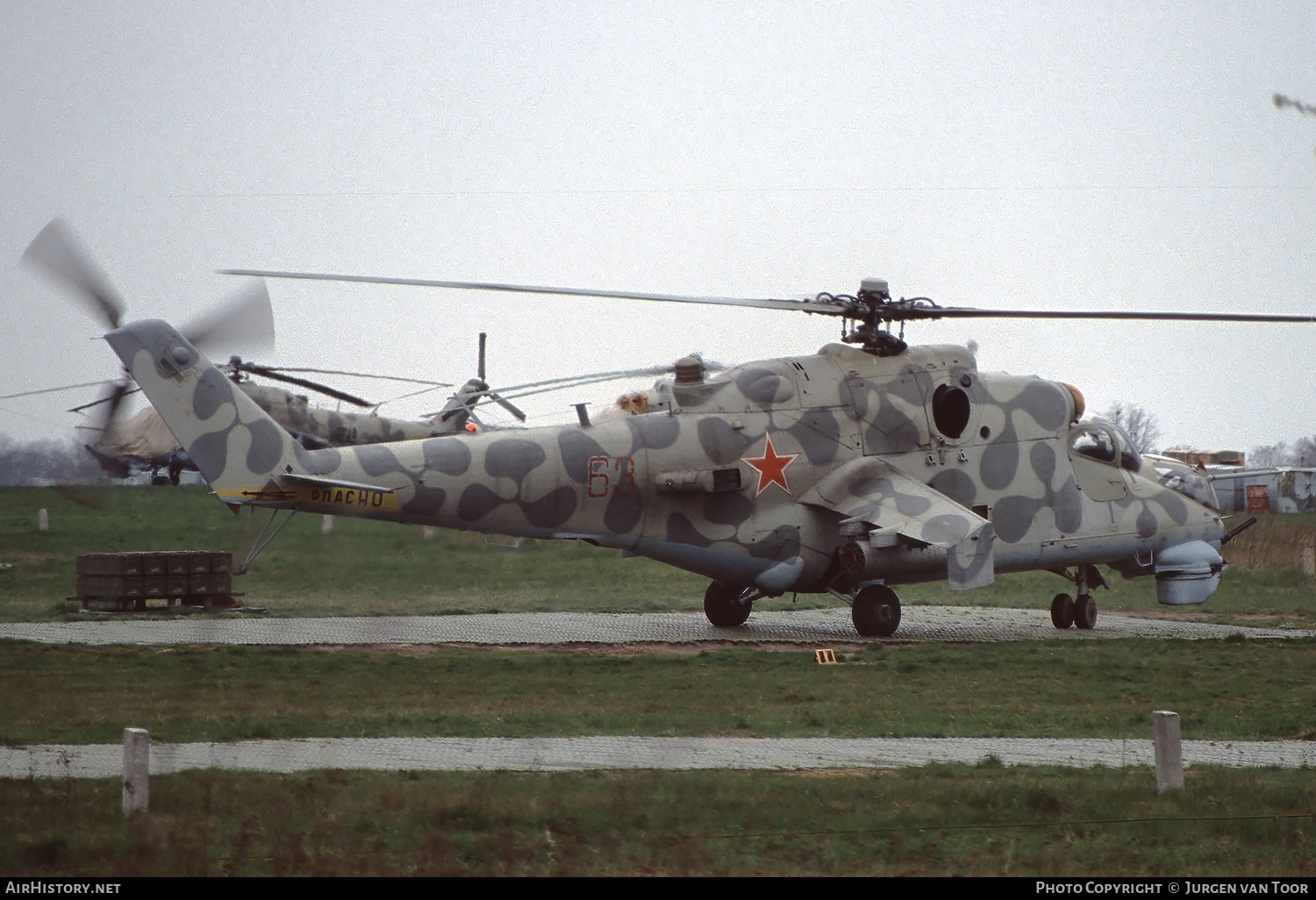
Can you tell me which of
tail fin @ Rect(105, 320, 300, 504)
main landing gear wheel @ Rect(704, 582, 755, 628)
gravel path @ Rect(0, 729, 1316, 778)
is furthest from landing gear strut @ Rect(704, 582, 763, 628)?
gravel path @ Rect(0, 729, 1316, 778)

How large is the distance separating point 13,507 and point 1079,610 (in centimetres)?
2128

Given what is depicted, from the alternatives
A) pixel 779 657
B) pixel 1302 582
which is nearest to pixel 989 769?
pixel 779 657

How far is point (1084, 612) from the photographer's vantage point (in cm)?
2817

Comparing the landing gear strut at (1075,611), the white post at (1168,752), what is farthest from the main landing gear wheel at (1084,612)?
the white post at (1168,752)

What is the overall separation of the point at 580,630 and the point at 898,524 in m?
Answer: 6.31

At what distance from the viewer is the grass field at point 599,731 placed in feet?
33.3

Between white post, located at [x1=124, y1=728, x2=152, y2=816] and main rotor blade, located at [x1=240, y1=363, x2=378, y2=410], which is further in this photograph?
main rotor blade, located at [x1=240, y1=363, x2=378, y2=410]

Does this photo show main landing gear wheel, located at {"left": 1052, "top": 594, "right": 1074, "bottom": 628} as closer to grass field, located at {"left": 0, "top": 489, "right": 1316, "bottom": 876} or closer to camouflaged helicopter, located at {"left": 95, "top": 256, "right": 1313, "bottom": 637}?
camouflaged helicopter, located at {"left": 95, "top": 256, "right": 1313, "bottom": 637}

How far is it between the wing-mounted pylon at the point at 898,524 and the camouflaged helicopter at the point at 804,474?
36mm

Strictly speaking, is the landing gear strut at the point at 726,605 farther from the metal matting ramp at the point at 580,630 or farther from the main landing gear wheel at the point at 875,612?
the main landing gear wheel at the point at 875,612

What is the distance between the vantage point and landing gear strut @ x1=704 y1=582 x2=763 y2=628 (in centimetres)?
2709

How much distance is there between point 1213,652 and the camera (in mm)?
23547

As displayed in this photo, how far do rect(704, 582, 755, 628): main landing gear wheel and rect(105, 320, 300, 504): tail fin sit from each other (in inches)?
363

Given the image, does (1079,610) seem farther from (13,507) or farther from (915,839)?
(13,507)
